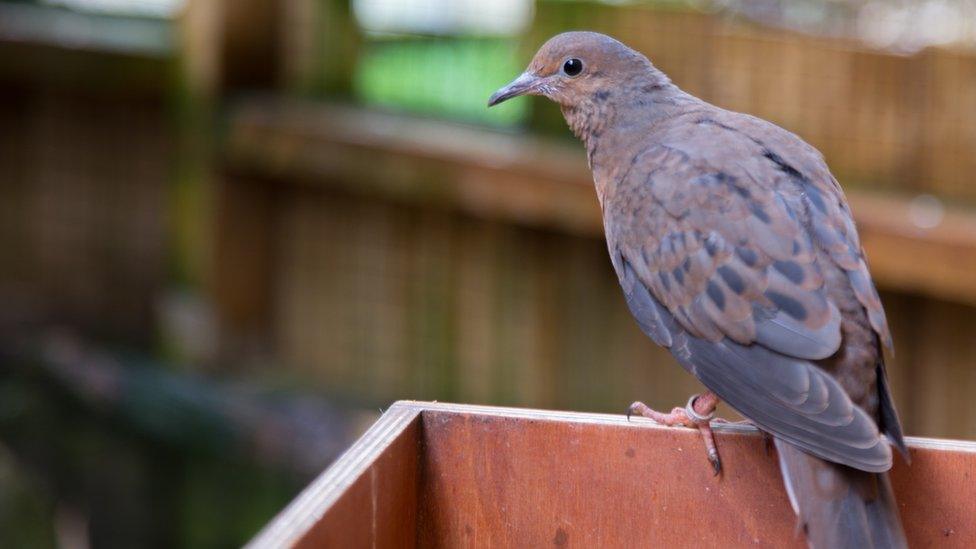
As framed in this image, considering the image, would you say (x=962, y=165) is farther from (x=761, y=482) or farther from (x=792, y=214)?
(x=761, y=482)

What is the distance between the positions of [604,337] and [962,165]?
1484 millimetres

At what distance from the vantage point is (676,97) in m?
3.28

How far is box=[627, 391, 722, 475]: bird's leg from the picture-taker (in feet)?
8.04

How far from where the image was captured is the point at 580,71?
336cm

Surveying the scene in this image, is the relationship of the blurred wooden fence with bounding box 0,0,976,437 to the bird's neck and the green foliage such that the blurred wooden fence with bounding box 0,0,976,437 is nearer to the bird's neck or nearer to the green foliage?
the green foliage

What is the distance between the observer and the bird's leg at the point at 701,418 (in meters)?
2.45

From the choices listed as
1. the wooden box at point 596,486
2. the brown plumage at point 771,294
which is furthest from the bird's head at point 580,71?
the wooden box at point 596,486

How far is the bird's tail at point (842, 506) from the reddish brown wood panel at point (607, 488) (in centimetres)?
8

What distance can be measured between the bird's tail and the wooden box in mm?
85

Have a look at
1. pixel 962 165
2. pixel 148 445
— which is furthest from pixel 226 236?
pixel 962 165

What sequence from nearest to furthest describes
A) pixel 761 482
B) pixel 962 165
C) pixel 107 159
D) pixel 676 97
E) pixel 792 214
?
pixel 761 482 < pixel 792 214 < pixel 676 97 < pixel 962 165 < pixel 107 159

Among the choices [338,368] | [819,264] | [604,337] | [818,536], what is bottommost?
[338,368]

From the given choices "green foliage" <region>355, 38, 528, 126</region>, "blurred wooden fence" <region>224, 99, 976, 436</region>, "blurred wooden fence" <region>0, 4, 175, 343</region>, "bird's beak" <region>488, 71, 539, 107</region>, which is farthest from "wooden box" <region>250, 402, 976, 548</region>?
"blurred wooden fence" <region>0, 4, 175, 343</region>

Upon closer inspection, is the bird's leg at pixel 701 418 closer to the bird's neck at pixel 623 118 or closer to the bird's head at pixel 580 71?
the bird's neck at pixel 623 118
